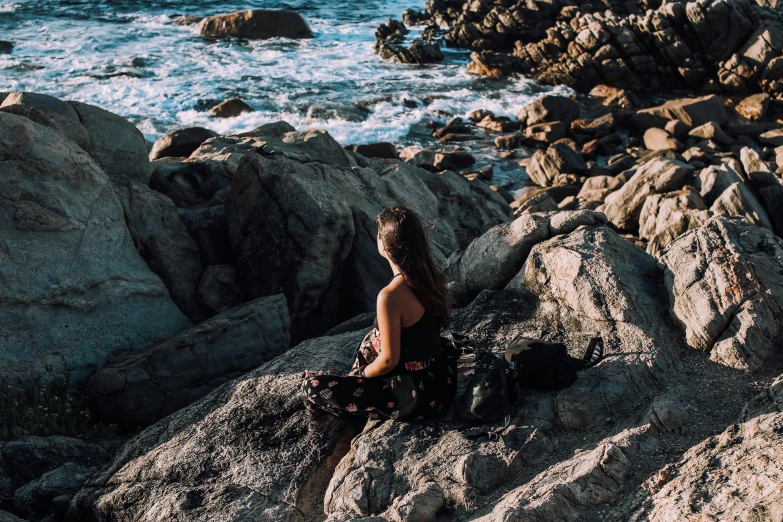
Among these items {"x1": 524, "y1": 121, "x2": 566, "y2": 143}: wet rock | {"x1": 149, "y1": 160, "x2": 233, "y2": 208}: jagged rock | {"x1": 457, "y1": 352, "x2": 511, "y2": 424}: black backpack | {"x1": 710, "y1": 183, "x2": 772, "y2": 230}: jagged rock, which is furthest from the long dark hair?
{"x1": 524, "y1": 121, "x2": 566, "y2": 143}: wet rock

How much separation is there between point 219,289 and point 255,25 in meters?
27.3

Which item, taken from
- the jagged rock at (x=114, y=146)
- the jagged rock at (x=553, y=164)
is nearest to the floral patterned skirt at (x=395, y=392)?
the jagged rock at (x=114, y=146)

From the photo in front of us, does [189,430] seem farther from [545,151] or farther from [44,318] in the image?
[545,151]

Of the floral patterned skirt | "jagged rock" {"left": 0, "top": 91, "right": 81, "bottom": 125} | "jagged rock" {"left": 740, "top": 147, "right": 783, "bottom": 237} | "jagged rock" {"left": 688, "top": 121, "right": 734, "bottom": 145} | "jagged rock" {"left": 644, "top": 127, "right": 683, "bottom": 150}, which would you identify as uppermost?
"jagged rock" {"left": 0, "top": 91, "right": 81, "bottom": 125}

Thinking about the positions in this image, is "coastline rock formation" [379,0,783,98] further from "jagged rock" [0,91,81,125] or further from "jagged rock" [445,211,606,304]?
"jagged rock" [445,211,606,304]

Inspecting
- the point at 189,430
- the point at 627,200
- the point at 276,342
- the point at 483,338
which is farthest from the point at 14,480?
the point at 627,200

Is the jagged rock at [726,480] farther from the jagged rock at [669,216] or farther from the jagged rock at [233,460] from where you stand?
the jagged rock at [669,216]

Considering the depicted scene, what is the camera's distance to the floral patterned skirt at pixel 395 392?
602cm

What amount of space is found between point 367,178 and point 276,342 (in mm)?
4459

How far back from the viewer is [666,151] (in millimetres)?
21844

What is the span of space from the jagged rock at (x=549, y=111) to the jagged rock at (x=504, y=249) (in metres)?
18.4

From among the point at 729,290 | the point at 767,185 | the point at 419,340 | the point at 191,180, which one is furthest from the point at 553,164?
the point at 419,340

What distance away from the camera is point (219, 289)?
10.3 m

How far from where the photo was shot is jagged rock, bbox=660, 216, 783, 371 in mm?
6312
